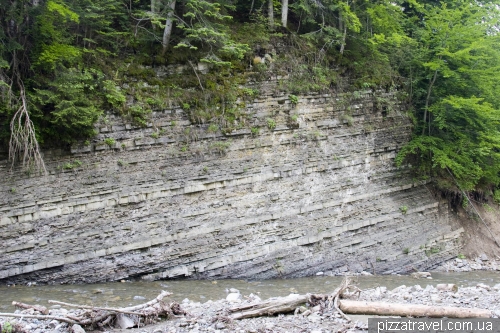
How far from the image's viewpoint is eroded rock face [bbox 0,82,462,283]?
9.58m

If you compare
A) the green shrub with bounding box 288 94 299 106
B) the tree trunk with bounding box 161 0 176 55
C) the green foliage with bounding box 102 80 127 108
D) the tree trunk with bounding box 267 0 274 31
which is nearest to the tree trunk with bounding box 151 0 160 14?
the tree trunk with bounding box 161 0 176 55

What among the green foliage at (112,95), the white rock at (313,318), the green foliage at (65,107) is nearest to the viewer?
the white rock at (313,318)

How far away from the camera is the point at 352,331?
560 cm

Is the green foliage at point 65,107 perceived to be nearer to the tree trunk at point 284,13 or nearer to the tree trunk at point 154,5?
the tree trunk at point 154,5

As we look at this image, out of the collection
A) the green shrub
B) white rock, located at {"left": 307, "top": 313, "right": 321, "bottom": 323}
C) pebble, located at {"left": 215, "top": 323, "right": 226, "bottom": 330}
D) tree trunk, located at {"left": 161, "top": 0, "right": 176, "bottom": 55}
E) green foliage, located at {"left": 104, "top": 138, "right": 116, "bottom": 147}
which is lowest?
white rock, located at {"left": 307, "top": 313, "right": 321, "bottom": 323}

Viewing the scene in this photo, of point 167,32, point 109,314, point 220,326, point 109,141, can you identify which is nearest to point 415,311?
point 220,326

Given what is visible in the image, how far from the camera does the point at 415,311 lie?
6.31 metres

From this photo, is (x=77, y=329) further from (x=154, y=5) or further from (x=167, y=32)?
(x=154, y=5)

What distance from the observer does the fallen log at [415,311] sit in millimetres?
6293

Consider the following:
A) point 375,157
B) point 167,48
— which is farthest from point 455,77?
point 167,48

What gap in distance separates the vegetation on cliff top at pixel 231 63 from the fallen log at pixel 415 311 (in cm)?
Result: 637

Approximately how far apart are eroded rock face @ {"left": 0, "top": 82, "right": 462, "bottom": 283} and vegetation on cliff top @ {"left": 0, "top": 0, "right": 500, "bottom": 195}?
2.01 feet

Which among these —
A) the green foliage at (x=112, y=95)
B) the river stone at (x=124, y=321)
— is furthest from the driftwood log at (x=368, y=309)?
the green foliage at (x=112, y=95)

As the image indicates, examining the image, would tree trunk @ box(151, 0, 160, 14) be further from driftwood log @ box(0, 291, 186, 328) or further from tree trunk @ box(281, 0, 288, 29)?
driftwood log @ box(0, 291, 186, 328)
